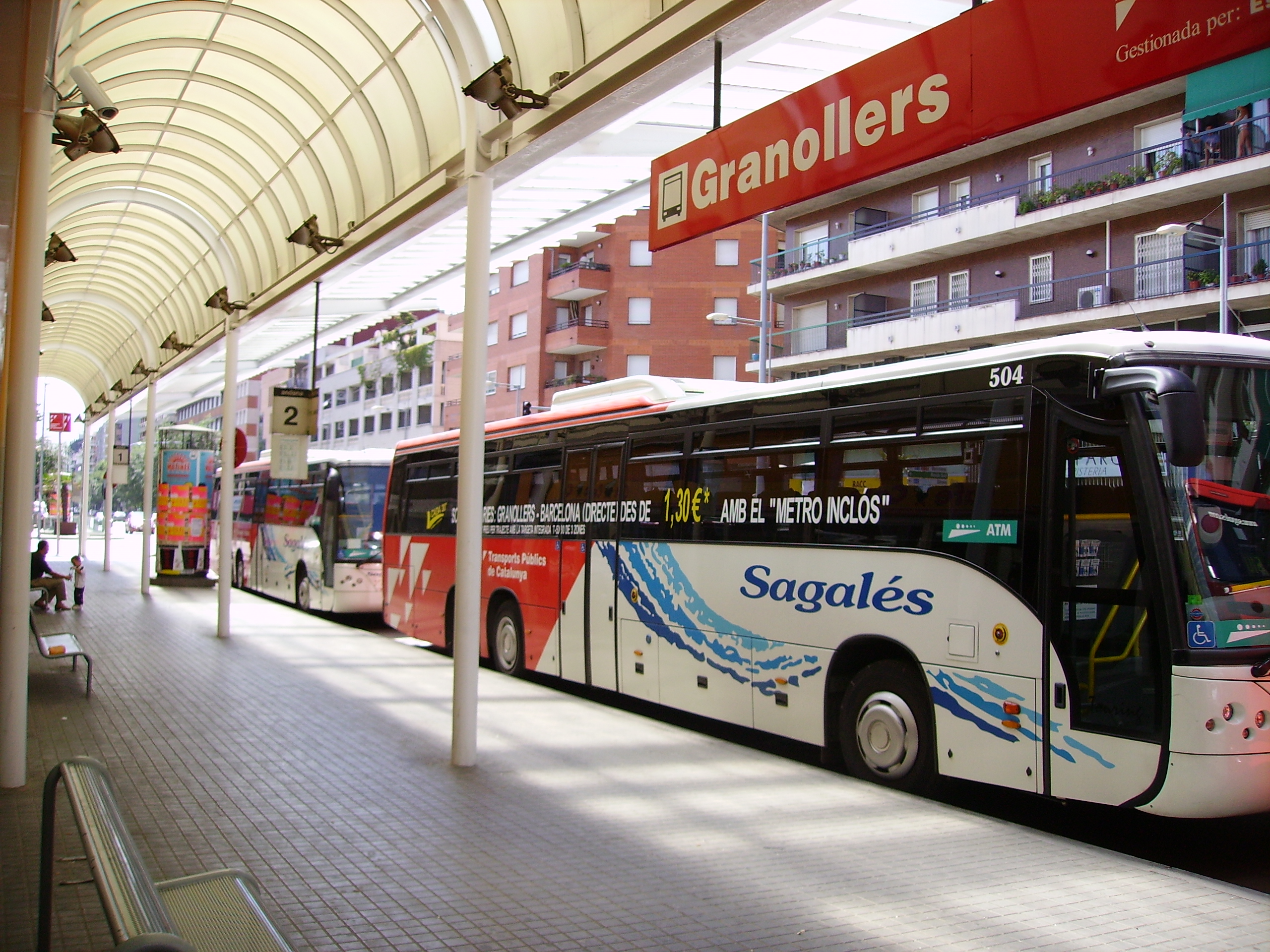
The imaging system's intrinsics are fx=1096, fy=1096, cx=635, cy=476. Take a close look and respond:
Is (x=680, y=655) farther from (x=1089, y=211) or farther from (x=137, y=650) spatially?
(x=1089, y=211)

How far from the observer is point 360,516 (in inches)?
750

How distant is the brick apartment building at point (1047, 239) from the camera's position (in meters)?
23.6

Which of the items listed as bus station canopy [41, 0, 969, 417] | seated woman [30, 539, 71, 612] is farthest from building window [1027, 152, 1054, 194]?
seated woman [30, 539, 71, 612]

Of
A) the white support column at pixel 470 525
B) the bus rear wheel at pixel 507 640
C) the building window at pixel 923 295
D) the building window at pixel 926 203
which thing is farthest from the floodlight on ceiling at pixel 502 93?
the building window at pixel 926 203

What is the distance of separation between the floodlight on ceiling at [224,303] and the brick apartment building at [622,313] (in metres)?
34.5

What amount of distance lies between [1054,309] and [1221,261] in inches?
262

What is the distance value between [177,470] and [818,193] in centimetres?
2392

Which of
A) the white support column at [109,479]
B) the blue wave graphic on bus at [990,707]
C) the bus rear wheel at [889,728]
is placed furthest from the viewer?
the white support column at [109,479]

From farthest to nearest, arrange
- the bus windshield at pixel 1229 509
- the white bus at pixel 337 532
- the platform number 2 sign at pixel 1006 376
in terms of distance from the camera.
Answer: the white bus at pixel 337 532 < the platform number 2 sign at pixel 1006 376 < the bus windshield at pixel 1229 509

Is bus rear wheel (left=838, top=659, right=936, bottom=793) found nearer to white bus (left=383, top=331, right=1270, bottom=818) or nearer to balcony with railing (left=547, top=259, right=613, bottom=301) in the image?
white bus (left=383, top=331, right=1270, bottom=818)

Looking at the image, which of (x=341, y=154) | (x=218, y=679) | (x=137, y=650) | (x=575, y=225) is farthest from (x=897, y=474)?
(x=137, y=650)

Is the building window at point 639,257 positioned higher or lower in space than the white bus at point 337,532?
higher

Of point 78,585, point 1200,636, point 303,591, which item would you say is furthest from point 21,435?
point 303,591

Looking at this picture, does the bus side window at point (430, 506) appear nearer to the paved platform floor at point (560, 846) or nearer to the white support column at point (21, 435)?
the paved platform floor at point (560, 846)
